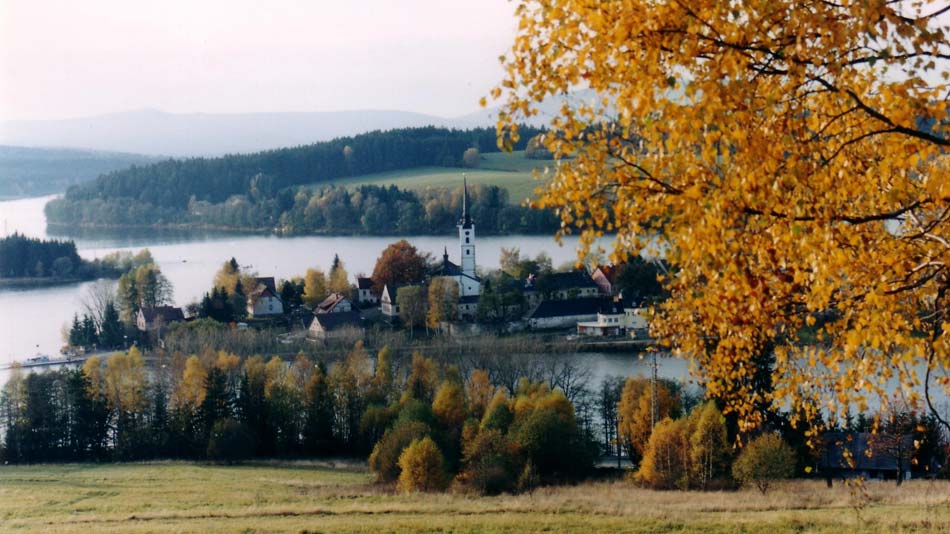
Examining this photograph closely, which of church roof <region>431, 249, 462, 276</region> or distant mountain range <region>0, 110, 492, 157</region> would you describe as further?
distant mountain range <region>0, 110, 492, 157</region>

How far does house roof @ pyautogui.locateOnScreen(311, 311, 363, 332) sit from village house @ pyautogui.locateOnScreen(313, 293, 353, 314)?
29.9 inches

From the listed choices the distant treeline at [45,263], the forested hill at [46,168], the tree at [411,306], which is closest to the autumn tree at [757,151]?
the tree at [411,306]

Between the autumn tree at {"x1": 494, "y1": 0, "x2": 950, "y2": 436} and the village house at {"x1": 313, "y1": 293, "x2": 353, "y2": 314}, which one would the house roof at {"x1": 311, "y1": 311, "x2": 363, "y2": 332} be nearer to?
the village house at {"x1": 313, "y1": 293, "x2": 353, "y2": 314}

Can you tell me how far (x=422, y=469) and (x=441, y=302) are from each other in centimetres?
2095

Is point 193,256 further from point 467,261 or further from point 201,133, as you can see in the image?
point 201,133

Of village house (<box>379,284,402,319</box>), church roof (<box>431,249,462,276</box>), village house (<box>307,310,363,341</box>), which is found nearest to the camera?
village house (<box>307,310,363,341</box>)

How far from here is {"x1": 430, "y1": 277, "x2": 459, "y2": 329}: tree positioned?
109 feet

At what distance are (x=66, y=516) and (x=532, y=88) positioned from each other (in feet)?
30.3

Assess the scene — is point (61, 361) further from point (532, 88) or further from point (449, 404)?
point (532, 88)

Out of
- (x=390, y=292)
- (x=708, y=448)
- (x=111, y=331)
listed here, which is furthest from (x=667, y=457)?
(x=111, y=331)

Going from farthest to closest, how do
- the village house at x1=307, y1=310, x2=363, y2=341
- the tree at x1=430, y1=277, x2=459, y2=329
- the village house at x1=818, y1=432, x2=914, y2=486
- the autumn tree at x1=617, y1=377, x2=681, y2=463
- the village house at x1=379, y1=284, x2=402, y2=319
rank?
the village house at x1=379, y1=284, x2=402, y2=319
the tree at x1=430, y1=277, x2=459, y2=329
the village house at x1=307, y1=310, x2=363, y2=341
the autumn tree at x1=617, y1=377, x2=681, y2=463
the village house at x1=818, y1=432, x2=914, y2=486

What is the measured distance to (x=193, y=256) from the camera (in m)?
55.5

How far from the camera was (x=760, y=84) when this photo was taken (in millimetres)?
3158

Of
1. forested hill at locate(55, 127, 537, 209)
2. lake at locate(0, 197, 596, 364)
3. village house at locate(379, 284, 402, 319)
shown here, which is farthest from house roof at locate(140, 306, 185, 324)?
forested hill at locate(55, 127, 537, 209)
